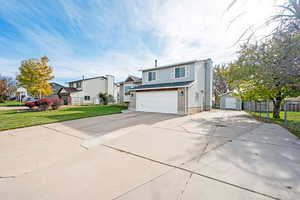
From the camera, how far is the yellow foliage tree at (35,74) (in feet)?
66.3

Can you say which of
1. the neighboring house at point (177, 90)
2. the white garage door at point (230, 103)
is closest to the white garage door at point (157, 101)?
the neighboring house at point (177, 90)

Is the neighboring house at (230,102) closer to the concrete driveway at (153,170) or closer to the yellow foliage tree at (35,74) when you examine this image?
the concrete driveway at (153,170)

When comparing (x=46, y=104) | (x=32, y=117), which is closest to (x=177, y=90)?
(x=32, y=117)

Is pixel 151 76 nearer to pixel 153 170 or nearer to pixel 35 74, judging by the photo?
pixel 153 170

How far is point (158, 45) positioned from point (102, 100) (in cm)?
1708

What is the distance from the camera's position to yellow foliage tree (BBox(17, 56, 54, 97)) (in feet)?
66.3

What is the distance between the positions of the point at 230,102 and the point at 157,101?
13828 mm

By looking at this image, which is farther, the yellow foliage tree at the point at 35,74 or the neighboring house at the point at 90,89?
the neighboring house at the point at 90,89

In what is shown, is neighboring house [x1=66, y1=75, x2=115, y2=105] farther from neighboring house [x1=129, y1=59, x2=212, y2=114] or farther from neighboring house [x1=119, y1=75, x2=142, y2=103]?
neighboring house [x1=129, y1=59, x2=212, y2=114]

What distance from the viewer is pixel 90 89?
26.9 meters

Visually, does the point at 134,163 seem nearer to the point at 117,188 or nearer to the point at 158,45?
the point at 117,188

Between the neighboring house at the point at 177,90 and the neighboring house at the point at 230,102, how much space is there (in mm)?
7015

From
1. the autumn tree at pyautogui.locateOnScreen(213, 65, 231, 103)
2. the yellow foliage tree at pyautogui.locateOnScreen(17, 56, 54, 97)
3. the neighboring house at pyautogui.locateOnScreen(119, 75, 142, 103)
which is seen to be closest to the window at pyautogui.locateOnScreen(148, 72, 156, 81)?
the neighboring house at pyautogui.locateOnScreen(119, 75, 142, 103)

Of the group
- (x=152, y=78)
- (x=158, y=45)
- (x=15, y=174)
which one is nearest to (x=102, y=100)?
(x=152, y=78)
